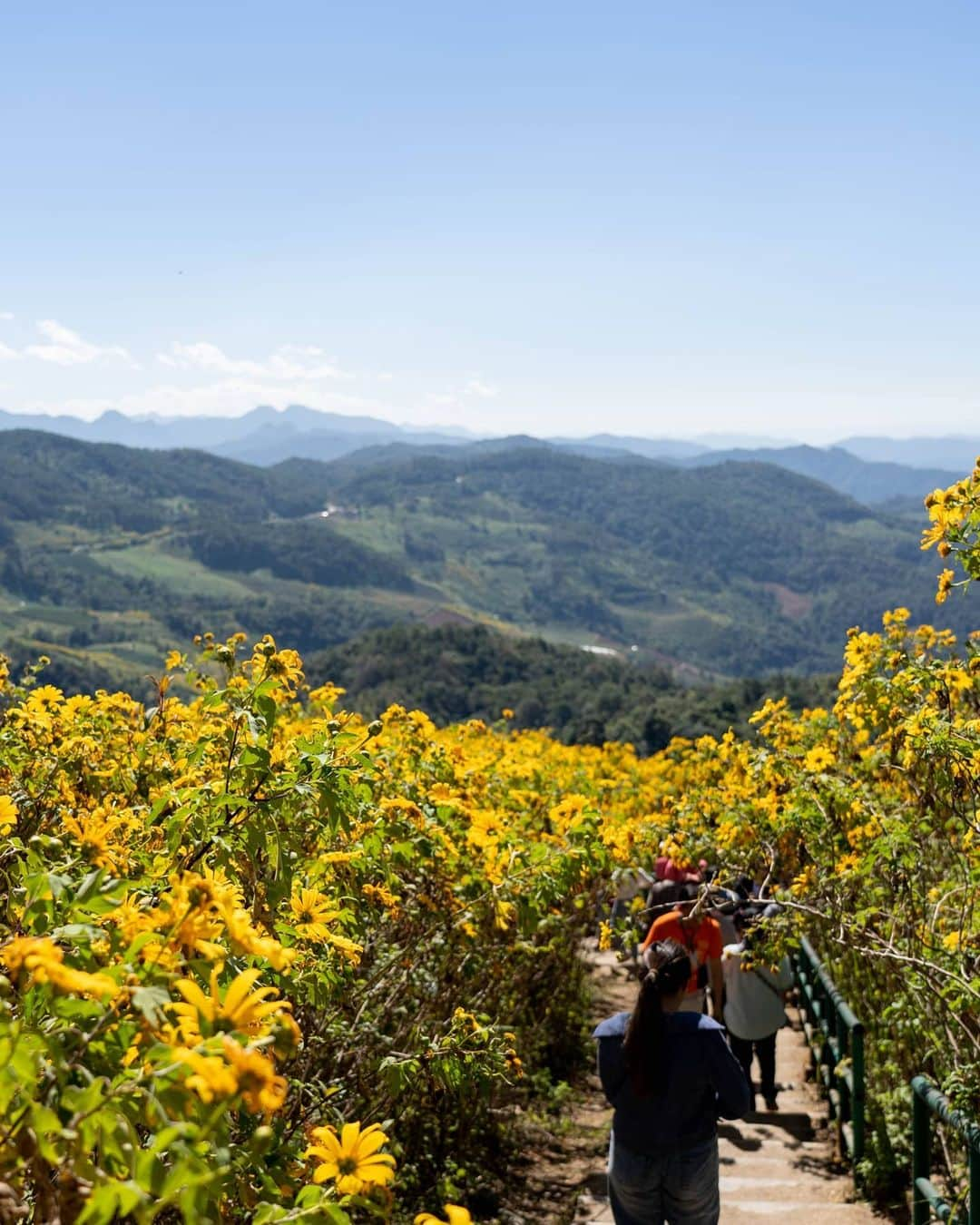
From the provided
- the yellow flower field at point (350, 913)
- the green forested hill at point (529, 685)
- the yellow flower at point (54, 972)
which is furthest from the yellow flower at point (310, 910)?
the green forested hill at point (529, 685)

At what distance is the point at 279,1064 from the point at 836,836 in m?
3.01

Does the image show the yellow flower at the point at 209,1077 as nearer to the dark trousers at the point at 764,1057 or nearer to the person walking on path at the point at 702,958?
the person walking on path at the point at 702,958

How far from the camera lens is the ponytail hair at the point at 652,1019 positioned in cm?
366

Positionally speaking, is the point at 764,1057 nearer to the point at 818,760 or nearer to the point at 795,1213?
the point at 795,1213

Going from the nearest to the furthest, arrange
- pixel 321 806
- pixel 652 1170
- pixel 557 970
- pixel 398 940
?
pixel 321 806
pixel 652 1170
pixel 398 940
pixel 557 970

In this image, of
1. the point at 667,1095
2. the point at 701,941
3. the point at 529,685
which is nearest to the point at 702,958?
the point at 701,941

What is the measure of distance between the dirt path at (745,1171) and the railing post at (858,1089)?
0.21m

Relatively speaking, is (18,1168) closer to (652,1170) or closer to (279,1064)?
(279,1064)

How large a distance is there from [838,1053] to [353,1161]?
5.08 meters

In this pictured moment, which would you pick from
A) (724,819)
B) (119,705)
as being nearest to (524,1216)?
(724,819)

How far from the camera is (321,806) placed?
263cm

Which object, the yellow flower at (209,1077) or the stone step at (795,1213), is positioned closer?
the yellow flower at (209,1077)

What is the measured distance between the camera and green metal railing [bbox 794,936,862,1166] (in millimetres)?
5297

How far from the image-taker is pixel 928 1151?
165 inches
